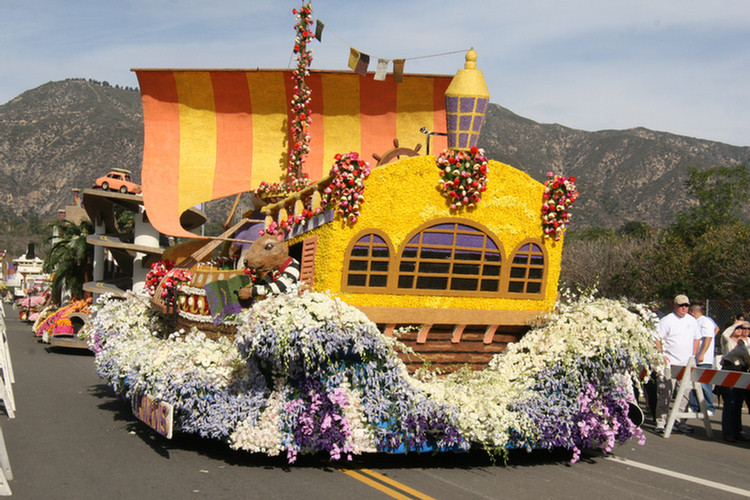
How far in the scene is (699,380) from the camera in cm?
938

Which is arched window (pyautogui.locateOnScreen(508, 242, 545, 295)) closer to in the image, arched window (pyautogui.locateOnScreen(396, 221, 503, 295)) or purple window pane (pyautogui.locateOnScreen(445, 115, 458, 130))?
arched window (pyautogui.locateOnScreen(396, 221, 503, 295))

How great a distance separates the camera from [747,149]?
143 m

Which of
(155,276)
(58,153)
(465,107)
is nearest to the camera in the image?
(465,107)

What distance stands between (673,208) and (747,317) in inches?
2981

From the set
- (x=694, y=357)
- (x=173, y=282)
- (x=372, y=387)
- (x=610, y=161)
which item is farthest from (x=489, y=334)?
(x=610, y=161)

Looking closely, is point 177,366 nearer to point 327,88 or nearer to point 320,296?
point 320,296

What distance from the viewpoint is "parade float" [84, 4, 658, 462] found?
6652 millimetres

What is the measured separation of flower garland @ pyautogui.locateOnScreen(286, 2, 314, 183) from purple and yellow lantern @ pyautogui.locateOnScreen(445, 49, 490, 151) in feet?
16.3

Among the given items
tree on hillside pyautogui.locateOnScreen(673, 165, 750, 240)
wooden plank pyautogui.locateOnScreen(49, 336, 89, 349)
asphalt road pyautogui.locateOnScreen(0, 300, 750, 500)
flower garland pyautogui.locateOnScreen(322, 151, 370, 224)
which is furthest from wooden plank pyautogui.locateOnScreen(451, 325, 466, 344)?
tree on hillside pyautogui.locateOnScreen(673, 165, 750, 240)

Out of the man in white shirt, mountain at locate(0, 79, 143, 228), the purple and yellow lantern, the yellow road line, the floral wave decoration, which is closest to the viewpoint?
the yellow road line

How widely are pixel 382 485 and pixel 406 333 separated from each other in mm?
1858

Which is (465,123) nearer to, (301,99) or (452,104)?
(452,104)

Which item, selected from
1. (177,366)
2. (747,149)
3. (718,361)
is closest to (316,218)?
(177,366)

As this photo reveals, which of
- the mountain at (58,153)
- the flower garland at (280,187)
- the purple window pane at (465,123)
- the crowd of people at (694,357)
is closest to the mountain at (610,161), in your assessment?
the mountain at (58,153)
